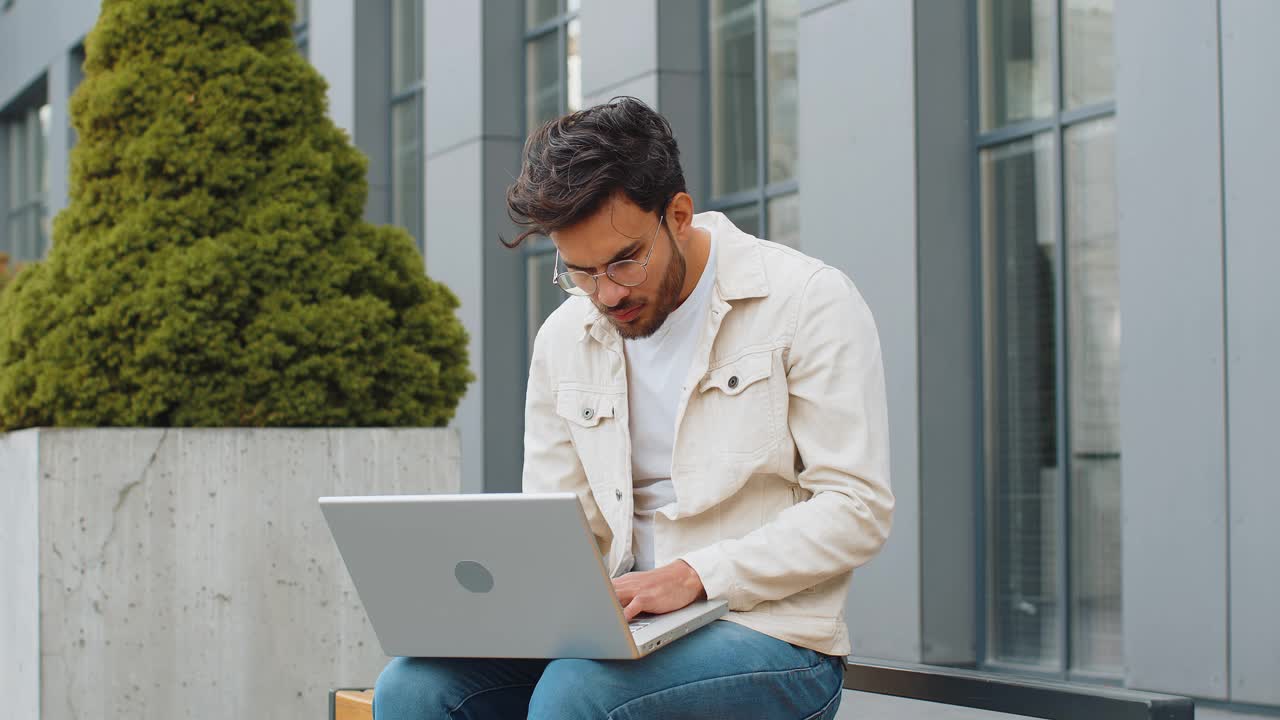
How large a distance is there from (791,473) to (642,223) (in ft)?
1.79

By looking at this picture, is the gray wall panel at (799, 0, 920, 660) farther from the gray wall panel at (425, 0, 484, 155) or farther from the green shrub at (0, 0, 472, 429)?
the gray wall panel at (425, 0, 484, 155)

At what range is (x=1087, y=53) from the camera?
21.3 ft

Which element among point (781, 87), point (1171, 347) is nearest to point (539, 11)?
point (781, 87)

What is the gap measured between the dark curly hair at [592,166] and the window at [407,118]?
9.33 metres

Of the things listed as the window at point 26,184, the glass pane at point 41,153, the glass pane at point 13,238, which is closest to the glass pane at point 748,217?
the window at point 26,184

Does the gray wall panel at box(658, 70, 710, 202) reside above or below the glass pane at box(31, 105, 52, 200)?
below

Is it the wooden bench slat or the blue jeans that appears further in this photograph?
the wooden bench slat

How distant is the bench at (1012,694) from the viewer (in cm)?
255

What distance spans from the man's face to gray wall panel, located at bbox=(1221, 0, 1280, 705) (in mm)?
3123

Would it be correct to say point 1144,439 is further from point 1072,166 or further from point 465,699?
point 465,699

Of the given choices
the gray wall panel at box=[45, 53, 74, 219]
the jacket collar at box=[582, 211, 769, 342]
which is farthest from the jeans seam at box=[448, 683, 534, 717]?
the gray wall panel at box=[45, 53, 74, 219]

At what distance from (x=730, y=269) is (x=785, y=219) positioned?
522 cm

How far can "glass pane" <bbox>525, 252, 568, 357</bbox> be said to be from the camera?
10383 mm

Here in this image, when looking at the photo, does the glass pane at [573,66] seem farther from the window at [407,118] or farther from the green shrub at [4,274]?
the green shrub at [4,274]
